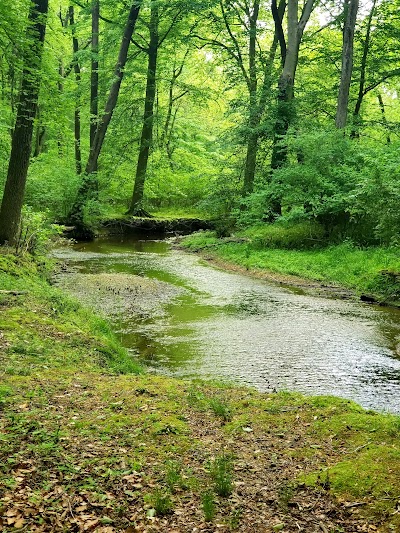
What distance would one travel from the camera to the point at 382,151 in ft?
48.5

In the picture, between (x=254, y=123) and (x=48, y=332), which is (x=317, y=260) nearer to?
(x=254, y=123)

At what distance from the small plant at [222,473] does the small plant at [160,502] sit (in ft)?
1.21

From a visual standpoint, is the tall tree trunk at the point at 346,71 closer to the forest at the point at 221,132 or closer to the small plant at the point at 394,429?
the forest at the point at 221,132

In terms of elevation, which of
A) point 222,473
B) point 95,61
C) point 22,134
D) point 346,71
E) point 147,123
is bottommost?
point 222,473

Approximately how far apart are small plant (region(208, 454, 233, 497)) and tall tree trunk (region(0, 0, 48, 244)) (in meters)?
8.15

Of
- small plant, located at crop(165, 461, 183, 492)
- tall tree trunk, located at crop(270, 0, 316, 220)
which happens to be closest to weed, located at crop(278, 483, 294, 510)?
small plant, located at crop(165, 461, 183, 492)

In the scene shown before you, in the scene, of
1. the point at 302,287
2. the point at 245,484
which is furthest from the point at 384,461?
the point at 302,287

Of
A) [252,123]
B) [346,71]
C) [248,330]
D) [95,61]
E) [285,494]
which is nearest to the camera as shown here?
[285,494]

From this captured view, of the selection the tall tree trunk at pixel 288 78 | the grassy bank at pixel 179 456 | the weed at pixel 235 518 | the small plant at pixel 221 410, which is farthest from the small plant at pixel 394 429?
the tall tree trunk at pixel 288 78

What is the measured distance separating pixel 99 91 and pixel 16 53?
17.9 metres

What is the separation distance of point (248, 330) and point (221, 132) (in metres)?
17.4

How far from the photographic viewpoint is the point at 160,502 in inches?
124

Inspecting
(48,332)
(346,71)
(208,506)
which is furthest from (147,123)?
(208,506)

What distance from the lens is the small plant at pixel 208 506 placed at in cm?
309
